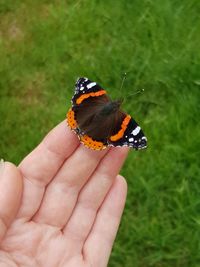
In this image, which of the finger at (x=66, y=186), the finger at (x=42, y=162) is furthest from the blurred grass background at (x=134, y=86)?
the finger at (x=42, y=162)

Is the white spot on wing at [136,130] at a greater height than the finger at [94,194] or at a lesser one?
greater

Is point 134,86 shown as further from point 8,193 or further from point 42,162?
point 8,193

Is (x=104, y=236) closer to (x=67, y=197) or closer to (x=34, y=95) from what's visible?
(x=67, y=197)

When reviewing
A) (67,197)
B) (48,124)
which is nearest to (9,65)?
(48,124)

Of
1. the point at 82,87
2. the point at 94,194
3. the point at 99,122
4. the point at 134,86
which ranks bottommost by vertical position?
the point at 94,194

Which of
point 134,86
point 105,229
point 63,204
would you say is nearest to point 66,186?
point 63,204

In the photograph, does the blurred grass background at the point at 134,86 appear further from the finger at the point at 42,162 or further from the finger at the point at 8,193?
the finger at the point at 8,193
